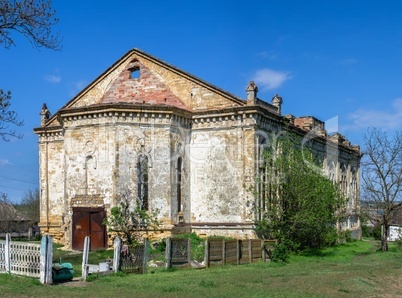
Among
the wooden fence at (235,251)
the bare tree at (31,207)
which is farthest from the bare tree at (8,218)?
the wooden fence at (235,251)

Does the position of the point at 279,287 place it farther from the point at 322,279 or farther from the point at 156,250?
the point at 156,250

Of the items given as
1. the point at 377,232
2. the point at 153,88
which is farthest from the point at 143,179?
the point at 377,232

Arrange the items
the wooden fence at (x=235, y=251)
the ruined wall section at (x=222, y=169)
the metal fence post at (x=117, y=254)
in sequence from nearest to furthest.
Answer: the metal fence post at (x=117, y=254), the wooden fence at (x=235, y=251), the ruined wall section at (x=222, y=169)

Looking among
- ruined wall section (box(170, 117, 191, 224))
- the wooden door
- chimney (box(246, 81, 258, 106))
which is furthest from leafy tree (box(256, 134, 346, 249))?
the wooden door

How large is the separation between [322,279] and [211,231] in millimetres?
11148

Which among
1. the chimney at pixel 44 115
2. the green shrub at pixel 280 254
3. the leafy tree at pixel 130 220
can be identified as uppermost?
the chimney at pixel 44 115

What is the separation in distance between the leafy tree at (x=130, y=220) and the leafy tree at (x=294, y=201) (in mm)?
5316

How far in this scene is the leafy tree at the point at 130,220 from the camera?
25.0 metres

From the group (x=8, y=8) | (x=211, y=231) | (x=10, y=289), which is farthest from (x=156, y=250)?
(x=8, y=8)

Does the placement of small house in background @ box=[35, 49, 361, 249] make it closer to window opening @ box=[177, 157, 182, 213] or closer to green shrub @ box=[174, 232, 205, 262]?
window opening @ box=[177, 157, 182, 213]

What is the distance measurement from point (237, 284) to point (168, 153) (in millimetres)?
11803

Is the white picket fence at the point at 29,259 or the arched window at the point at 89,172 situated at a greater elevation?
the arched window at the point at 89,172

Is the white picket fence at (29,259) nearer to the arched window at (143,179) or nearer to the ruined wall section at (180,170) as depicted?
the arched window at (143,179)

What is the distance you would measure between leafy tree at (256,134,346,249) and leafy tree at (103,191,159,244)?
5316mm
